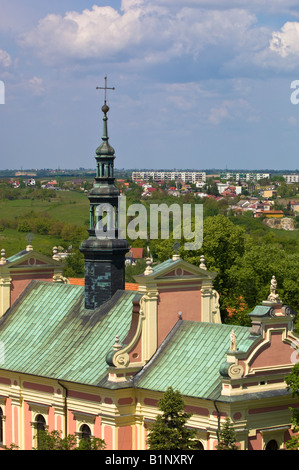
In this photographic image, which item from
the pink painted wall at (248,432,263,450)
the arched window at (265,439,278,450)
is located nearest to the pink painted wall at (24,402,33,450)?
the pink painted wall at (248,432,263,450)

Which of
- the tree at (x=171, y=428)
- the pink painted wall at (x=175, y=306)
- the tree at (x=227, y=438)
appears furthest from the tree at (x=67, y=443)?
the pink painted wall at (x=175, y=306)

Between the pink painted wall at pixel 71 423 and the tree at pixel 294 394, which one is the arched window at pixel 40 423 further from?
the tree at pixel 294 394

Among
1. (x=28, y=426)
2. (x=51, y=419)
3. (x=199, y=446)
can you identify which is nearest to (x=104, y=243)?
(x=51, y=419)

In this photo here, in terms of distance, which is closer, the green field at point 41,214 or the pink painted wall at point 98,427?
the pink painted wall at point 98,427

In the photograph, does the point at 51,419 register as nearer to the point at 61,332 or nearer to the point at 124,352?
the point at 61,332

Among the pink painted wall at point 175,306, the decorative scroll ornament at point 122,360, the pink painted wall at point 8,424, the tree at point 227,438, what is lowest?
the pink painted wall at point 8,424

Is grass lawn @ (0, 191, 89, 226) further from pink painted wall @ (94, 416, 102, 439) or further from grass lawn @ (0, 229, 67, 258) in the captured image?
pink painted wall @ (94, 416, 102, 439)
